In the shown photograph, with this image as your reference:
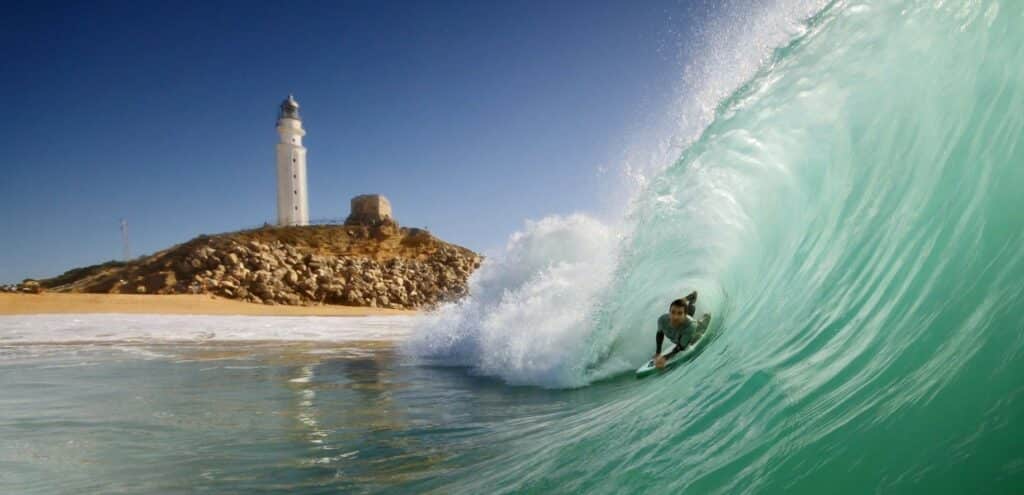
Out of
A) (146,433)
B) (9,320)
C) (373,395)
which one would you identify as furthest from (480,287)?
(9,320)

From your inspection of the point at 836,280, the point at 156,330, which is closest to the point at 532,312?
the point at 836,280

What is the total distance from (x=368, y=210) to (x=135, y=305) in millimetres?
26199

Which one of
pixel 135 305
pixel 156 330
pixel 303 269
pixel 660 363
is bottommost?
pixel 156 330

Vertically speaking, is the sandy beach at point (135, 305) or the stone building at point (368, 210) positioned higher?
the stone building at point (368, 210)

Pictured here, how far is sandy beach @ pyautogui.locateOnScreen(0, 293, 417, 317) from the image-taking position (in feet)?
71.9

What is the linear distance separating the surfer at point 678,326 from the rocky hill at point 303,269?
28440 mm

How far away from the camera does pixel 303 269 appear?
1347 inches

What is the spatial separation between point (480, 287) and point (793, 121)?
7248mm

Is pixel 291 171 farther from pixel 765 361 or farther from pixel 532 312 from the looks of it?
pixel 765 361

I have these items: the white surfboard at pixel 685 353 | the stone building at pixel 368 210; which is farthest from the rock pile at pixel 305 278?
the white surfboard at pixel 685 353

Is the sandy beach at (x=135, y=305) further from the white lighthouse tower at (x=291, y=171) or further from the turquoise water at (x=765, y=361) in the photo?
the white lighthouse tower at (x=291, y=171)

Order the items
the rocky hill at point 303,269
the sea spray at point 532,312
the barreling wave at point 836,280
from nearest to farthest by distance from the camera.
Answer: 1. the barreling wave at point 836,280
2. the sea spray at point 532,312
3. the rocky hill at point 303,269

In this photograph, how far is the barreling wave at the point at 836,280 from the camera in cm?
223

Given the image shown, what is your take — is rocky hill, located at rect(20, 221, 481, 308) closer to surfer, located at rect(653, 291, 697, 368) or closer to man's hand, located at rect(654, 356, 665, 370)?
surfer, located at rect(653, 291, 697, 368)
